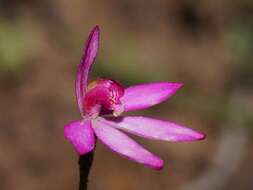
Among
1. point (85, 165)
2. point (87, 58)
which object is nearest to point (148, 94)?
point (87, 58)

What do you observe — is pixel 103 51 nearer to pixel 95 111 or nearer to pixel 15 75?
pixel 15 75

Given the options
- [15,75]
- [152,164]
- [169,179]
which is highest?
[152,164]

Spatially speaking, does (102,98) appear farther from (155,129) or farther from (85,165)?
(85,165)

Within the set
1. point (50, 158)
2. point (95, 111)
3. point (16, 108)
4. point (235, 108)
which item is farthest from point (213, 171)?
point (95, 111)

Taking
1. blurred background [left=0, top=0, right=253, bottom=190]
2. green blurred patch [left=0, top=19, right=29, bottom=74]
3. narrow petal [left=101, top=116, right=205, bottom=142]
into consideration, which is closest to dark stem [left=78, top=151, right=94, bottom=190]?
narrow petal [left=101, top=116, right=205, bottom=142]

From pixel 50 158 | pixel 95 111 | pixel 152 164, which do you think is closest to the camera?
pixel 152 164

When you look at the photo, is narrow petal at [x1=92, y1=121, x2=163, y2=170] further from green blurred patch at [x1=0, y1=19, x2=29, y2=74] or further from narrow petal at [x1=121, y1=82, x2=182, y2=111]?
green blurred patch at [x1=0, y1=19, x2=29, y2=74]
